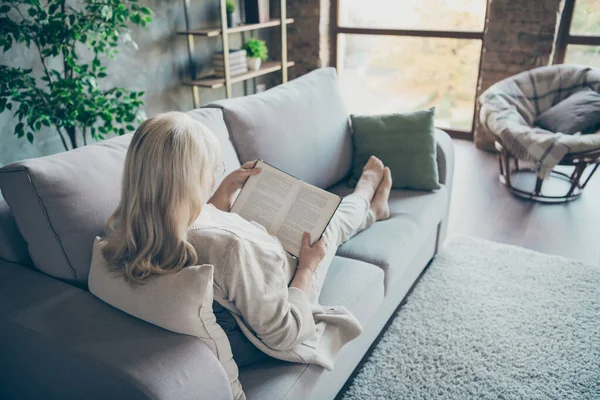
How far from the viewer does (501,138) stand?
3311 millimetres

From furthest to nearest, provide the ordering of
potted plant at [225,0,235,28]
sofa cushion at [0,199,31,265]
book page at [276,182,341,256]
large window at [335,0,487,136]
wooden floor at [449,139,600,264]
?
large window at [335,0,487,136]
potted plant at [225,0,235,28]
wooden floor at [449,139,600,264]
book page at [276,182,341,256]
sofa cushion at [0,199,31,265]

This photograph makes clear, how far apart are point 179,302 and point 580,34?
397 centimetres

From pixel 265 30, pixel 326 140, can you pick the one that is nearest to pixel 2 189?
pixel 326 140

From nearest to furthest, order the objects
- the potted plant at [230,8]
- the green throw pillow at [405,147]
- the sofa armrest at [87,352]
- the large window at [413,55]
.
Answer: the sofa armrest at [87,352] → the green throw pillow at [405,147] → the potted plant at [230,8] → the large window at [413,55]

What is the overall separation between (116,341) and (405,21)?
13.8 ft

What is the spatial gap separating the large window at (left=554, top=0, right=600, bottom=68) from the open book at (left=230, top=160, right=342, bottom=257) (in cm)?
330

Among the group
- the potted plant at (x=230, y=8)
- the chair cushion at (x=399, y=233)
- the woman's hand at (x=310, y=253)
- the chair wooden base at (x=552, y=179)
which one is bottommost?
the chair wooden base at (x=552, y=179)

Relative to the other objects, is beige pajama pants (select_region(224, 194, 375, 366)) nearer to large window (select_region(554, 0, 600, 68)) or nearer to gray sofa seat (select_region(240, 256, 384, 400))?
gray sofa seat (select_region(240, 256, 384, 400))

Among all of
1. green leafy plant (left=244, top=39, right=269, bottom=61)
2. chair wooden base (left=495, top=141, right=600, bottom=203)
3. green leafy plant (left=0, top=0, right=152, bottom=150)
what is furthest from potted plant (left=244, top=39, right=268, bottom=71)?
chair wooden base (left=495, top=141, right=600, bottom=203)

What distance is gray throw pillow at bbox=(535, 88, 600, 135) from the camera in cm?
331

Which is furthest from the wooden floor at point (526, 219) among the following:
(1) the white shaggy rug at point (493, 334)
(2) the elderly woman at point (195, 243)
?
(2) the elderly woman at point (195, 243)

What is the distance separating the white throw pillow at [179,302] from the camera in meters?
1.09

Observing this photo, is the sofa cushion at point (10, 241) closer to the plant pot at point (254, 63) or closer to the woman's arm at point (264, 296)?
the woman's arm at point (264, 296)

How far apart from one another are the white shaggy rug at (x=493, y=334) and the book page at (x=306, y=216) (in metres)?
0.60
